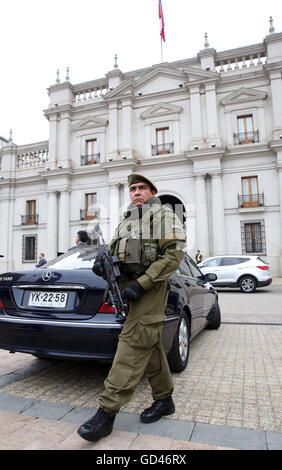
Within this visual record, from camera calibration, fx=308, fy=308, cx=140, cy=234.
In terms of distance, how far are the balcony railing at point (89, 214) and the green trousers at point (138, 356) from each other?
2148 centimetres

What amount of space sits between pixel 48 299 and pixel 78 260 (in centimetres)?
63

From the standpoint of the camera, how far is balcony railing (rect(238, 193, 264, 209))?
20.2 meters

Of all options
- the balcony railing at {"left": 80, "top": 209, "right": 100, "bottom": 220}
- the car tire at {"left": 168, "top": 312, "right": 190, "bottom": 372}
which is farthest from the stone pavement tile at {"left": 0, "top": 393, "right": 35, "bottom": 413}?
the balcony railing at {"left": 80, "top": 209, "right": 100, "bottom": 220}

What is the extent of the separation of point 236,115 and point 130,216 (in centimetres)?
2169

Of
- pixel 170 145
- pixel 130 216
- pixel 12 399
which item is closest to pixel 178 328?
pixel 130 216

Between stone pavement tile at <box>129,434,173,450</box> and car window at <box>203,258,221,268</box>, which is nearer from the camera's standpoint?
stone pavement tile at <box>129,434,173,450</box>

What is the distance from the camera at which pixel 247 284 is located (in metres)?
12.4

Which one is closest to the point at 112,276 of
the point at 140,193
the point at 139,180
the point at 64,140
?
the point at 140,193

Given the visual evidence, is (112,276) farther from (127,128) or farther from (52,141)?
(52,141)

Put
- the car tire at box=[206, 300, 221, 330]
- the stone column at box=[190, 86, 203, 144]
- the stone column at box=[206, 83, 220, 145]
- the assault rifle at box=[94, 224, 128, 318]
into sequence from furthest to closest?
the stone column at box=[190, 86, 203, 144]
the stone column at box=[206, 83, 220, 145]
the car tire at box=[206, 300, 221, 330]
the assault rifle at box=[94, 224, 128, 318]

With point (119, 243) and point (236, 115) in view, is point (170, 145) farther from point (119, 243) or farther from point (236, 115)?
point (119, 243)

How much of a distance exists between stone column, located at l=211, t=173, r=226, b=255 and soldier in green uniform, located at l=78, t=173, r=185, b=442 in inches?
712

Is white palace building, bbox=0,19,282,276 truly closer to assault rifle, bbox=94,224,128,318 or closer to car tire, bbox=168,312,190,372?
car tire, bbox=168,312,190,372

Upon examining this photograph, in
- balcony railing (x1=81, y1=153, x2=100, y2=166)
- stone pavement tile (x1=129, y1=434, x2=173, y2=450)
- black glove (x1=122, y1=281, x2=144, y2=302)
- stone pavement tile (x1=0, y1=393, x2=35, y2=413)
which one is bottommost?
stone pavement tile (x1=0, y1=393, x2=35, y2=413)
